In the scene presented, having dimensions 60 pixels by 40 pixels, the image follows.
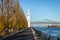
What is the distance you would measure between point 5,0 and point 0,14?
897 centimetres

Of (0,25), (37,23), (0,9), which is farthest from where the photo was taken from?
(37,23)

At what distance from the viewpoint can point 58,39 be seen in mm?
8352

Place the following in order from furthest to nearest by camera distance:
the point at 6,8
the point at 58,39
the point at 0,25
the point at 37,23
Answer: the point at 37,23 → the point at 6,8 → the point at 0,25 → the point at 58,39

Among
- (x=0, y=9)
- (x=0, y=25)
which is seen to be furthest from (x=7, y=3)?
(x=0, y=25)

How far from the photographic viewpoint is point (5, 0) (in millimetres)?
43250

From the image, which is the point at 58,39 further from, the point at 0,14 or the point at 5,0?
the point at 5,0

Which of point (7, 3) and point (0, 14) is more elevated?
point (7, 3)

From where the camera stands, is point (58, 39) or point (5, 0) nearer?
point (58, 39)

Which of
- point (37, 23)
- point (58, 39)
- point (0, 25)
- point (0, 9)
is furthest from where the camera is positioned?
point (37, 23)

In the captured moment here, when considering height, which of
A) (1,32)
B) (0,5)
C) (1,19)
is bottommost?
(1,32)

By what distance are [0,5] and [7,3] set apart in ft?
28.1

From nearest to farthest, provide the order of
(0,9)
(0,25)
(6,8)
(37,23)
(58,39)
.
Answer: (58,39)
(0,25)
(0,9)
(6,8)
(37,23)

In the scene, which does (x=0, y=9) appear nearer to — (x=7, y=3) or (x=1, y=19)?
(x=1, y=19)

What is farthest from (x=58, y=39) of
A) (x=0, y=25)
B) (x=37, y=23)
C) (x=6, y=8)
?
(x=37, y=23)
